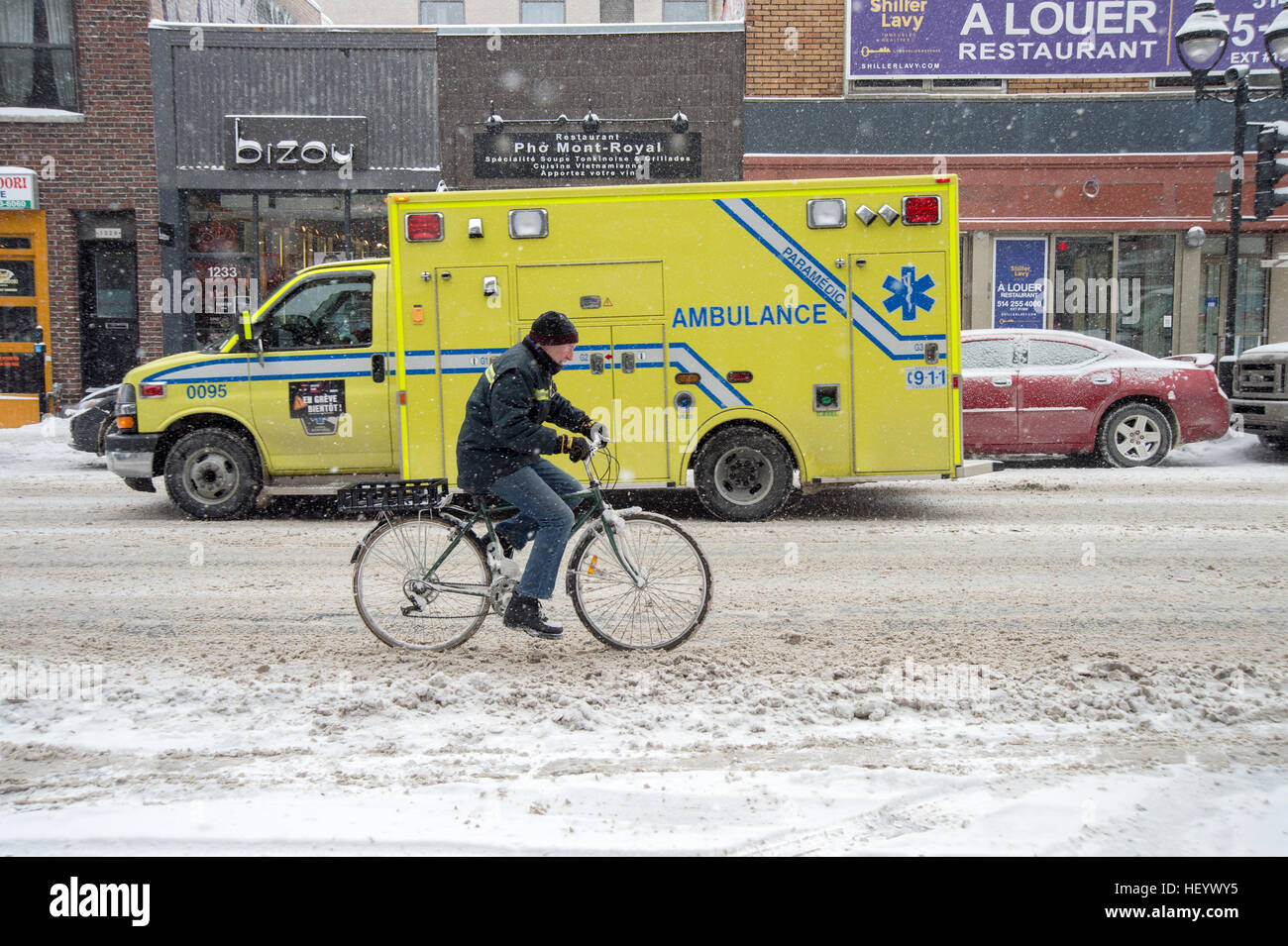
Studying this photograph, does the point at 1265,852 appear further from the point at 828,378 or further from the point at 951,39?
the point at 951,39

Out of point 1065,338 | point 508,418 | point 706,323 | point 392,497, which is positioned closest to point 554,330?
point 508,418

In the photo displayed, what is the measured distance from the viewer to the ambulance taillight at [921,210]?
358 inches

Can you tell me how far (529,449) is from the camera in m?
5.02

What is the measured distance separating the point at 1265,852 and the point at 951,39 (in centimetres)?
1794

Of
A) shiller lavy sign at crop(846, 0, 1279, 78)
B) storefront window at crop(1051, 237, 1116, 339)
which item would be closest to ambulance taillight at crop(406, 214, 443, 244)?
shiller lavy sign at crop(846, 0, 1279, 78)

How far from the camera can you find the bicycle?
5258 mm

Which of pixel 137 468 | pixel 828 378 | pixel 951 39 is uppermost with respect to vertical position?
pixel 951 39

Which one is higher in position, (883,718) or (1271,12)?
(1271,12)

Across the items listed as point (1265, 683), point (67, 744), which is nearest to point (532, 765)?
point (67, 744)

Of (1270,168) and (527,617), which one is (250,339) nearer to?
(527,617)

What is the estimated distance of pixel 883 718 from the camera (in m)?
4.46

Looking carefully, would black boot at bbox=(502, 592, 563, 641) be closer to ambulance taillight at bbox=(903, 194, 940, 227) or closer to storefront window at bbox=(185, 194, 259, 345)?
ambulance taillight at bbox=(903, 194, 940, 227)

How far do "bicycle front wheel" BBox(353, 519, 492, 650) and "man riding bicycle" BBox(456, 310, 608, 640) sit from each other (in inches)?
8.2

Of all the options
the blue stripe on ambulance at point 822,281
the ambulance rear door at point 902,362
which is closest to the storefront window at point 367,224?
the blue stripe on ambulance at point 822,281
